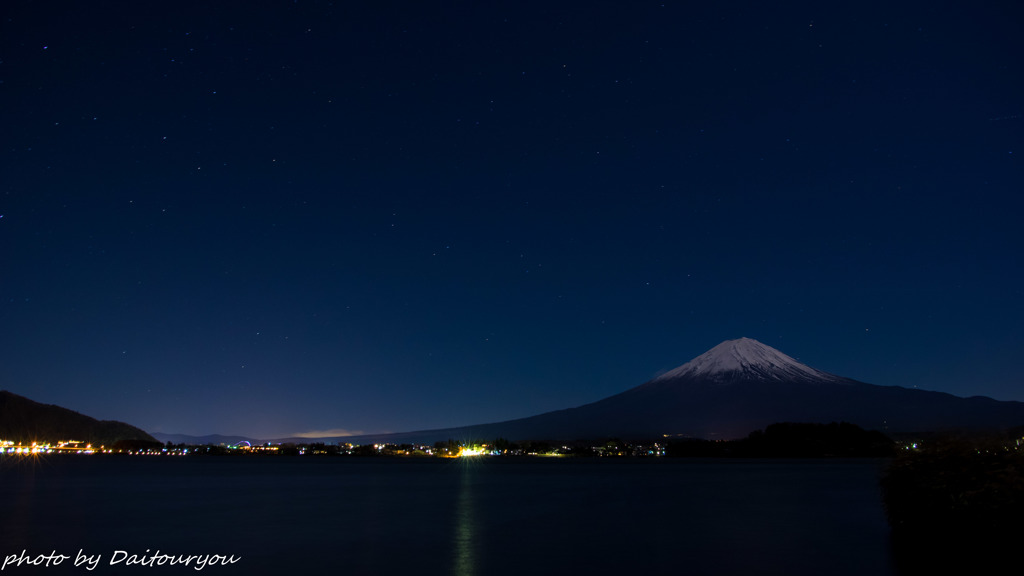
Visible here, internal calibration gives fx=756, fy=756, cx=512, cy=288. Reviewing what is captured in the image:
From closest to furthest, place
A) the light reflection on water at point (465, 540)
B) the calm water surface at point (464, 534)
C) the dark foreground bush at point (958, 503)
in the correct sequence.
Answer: the dark foreground bush at point (958, 503)
the light reflection on water at point (465, 540)
the calm water surface at point (464, 534)

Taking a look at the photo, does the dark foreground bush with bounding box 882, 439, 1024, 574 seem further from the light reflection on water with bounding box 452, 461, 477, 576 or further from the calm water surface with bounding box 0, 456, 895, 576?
the light reflection on water with bounding box 452, 461, 477, 576

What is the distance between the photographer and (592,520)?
2780 centimetres

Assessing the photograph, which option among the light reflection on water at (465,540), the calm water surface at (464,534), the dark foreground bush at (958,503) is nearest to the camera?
the dark foreground bush at (958,503)

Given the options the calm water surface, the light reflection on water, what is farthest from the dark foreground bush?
the light reflection on water

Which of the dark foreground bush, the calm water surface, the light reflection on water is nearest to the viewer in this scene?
the dark foreground bush

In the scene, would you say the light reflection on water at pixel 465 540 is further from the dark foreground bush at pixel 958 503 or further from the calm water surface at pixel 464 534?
the dark foreground bush at pixel 958 503

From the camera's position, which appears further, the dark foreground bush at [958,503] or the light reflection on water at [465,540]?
the light reflection on water at [465,540]

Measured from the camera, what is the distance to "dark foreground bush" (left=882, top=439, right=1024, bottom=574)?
1606 cm

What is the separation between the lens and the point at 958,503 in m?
17.6

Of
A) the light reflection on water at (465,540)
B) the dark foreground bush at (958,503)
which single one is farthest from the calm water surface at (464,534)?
the dark foreground bush at (958,503)

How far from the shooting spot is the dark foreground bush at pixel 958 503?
16062 millimetres

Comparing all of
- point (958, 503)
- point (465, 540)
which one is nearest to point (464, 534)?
point (465, 540)

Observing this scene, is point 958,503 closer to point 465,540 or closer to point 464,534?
point 465,540

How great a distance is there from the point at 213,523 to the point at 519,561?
12964 mm
